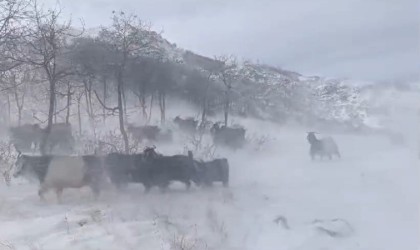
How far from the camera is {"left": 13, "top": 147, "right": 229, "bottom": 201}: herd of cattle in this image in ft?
44.9

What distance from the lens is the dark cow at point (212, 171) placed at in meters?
→ 16.5

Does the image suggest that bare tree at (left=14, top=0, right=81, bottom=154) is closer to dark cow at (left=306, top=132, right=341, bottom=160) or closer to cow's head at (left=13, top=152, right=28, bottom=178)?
cow's head at (left=13, top=152, right=28, bottom=178)

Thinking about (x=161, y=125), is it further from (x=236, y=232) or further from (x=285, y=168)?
(x=236, y=232)

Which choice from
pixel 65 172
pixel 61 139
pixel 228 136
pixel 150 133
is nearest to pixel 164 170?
pixel 65 172

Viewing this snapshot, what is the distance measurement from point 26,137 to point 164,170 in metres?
10.1

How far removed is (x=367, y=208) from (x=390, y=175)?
527 cm

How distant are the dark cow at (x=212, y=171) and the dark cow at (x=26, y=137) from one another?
28.1 ft

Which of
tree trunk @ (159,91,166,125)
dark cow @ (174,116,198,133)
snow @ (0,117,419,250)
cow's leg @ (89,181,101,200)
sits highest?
tree trunk @ (159,91,166,125)

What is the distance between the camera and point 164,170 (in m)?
15.6

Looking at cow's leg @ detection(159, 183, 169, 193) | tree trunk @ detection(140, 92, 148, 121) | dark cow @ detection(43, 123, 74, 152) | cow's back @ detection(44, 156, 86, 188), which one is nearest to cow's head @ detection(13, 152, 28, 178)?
cow's back @ detection(44, 156, 86, 188)

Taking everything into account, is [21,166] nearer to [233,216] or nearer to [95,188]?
[95,188]

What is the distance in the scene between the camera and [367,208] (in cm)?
1470

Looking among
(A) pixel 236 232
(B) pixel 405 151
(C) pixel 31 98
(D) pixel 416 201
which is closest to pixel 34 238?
(A) pixel 236 232

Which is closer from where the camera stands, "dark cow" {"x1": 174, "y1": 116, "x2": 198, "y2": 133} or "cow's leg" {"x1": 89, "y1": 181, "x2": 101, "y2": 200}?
"cow's leg" {"x1": 89, "y1": 181, "x2": 101, "y2": 200}
